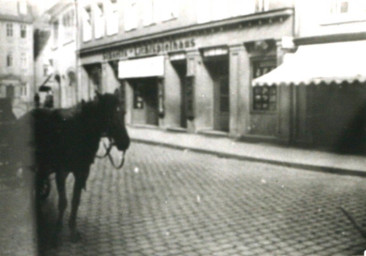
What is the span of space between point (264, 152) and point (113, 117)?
864 cm

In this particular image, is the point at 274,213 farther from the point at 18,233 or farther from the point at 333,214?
the point at 18,233

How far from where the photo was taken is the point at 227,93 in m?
18.1

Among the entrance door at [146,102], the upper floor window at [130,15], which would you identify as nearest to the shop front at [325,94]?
the upper floor window at [130,15]

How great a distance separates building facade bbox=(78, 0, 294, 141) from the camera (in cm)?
1537

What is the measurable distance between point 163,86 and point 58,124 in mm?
15549

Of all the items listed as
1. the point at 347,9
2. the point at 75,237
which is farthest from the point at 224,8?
the point at 75,237

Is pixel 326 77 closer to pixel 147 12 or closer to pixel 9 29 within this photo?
pixel 9 29

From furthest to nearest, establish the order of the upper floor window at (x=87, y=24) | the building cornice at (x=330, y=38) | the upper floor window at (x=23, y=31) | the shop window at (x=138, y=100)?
the shop window at (x=138, y=100), the upper floor window at (x=87, y=24), the building cornice at (x=330, y=38), the upper floor window at (x=23, y=31)

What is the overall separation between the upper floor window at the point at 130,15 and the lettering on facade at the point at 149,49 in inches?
37.9

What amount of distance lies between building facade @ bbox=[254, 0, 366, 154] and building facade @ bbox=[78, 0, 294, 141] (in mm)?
550

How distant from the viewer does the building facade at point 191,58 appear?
50.4 ft

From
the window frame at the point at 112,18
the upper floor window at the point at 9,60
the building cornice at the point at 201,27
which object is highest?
the window frame at the point at 112,18

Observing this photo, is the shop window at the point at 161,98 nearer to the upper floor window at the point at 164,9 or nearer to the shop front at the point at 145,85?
the shop front at the point at 145,85

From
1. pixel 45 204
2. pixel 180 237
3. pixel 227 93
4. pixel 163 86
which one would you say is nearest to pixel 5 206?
pixel 45 204
